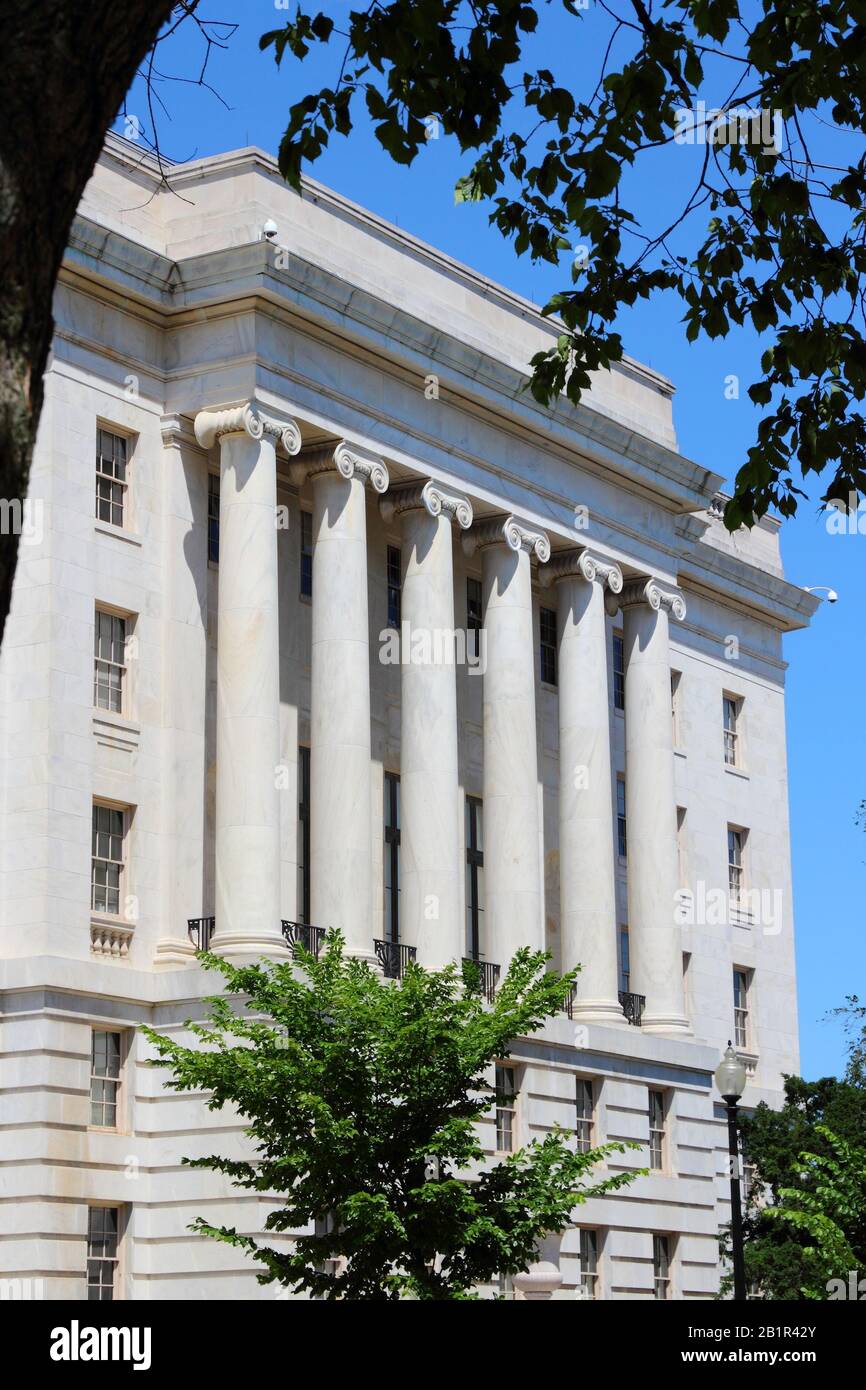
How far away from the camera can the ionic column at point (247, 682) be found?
135 ft

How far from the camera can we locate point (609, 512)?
54.2m

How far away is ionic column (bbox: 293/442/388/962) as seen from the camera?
43312mm

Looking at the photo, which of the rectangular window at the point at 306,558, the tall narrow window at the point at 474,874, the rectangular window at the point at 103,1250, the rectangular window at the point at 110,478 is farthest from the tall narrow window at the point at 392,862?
the rectangular window at the point at 103,1250

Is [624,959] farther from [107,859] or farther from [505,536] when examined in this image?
[107,859]

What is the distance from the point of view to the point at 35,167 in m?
7.28

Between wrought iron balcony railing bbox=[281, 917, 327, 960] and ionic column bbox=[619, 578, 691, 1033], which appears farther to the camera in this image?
ionic column bbox=[619, 578, 691, 1033]

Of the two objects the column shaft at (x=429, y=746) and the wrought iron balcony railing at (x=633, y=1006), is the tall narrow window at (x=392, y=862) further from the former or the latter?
the wrought iron balcony railing at (x=633, y=1006)

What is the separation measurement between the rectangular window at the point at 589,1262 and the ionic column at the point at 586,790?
4.77 metres

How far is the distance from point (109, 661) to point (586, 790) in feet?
44.7

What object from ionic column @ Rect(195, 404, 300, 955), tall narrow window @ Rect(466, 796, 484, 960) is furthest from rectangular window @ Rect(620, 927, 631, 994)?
ionic column @ Rect(195, 404, 300, 955)

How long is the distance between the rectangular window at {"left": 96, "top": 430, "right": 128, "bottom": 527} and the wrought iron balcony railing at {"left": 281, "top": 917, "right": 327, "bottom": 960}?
836 cm

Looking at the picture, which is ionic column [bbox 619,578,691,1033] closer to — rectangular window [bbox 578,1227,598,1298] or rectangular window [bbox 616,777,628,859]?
rectangular window [bbox 616,777,628,859]

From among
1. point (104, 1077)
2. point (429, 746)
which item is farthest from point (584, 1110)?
point (104, 1077)
